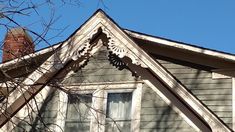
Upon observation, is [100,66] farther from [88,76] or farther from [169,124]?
[169,124]

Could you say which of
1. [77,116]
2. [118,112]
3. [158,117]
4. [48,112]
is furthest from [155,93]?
[48,112]

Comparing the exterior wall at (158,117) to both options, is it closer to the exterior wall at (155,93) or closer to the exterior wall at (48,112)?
the exterior wall at (155,93)

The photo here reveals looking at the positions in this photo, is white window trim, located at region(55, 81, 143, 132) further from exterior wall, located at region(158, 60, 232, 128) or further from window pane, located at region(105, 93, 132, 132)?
exterior wall, located at region(158, 60, 232, 128)

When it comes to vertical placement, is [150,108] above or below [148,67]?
below

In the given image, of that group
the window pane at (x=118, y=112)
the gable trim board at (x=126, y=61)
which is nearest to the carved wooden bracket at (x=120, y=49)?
the gable trim board at (x=126, y=61)

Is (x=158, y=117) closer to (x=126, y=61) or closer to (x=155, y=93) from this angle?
(x=155, y=93)

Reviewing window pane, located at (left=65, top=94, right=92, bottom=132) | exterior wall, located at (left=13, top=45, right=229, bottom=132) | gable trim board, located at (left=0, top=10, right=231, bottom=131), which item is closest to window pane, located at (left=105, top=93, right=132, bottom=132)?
exterior wall, located at (left=13, top=45, right=229, bottom=132)

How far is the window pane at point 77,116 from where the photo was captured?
11.2 meters

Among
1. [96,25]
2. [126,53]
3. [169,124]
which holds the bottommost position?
[169,124]

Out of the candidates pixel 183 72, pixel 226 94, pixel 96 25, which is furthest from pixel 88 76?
pixel 226 94

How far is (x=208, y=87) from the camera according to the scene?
11.1 meters

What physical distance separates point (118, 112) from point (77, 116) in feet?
2.99

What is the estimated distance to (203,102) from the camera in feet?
35.5

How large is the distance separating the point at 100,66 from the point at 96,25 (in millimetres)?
950
